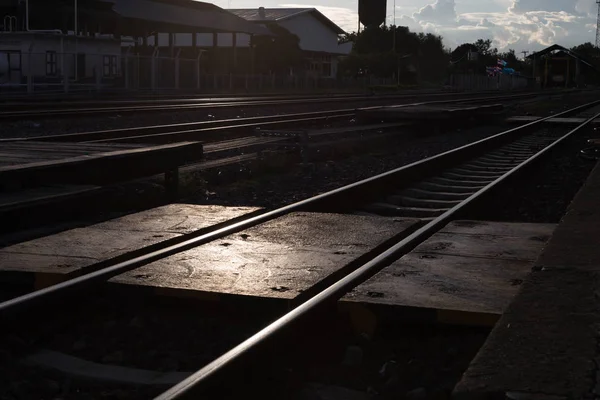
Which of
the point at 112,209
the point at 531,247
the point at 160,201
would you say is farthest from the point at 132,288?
the point at 160,201

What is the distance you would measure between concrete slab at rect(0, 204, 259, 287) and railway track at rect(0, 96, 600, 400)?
11cm

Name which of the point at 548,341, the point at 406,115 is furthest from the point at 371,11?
the point at 548,341

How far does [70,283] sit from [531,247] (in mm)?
3066

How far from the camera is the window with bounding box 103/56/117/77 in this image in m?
43.0

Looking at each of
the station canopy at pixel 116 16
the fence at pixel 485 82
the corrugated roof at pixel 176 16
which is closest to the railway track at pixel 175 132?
the corrugated roof at pixel 176 16

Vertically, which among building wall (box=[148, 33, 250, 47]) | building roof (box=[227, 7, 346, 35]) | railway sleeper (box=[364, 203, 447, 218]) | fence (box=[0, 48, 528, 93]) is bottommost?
railway sleeper (box=[364, 203, 447, 218])

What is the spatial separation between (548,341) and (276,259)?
2274 mm

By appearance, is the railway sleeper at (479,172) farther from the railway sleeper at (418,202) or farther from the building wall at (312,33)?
the building wall at (312,33)

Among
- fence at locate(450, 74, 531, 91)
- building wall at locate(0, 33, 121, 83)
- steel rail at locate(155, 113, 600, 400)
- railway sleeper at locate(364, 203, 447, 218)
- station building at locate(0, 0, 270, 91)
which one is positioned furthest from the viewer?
fence at locate(450, 74, 531, 91)

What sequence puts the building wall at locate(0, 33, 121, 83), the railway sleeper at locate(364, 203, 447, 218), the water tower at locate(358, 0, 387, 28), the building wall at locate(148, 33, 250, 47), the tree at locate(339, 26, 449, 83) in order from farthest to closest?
the water tower at locate(358, 0, 387, 28), the tree at locate(339, 26, 449, 83), the building wall at locate(148, 33, 250, 47), the building wall at locate(0, 33, 121, 83), the railway sleeper at locate(364, 203, 447, 218)

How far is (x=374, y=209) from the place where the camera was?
8.88 metres

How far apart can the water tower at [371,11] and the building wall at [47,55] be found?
56.1 metres

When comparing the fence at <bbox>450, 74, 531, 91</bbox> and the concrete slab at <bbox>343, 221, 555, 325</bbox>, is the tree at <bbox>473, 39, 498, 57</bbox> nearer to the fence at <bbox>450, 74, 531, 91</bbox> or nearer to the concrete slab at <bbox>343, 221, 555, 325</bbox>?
the fence at <bbox>450, 74, 531, 91</bbox>

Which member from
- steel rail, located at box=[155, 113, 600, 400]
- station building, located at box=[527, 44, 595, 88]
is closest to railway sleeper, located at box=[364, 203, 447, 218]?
steel rail, located at box=[155, 113, 600, 400]
